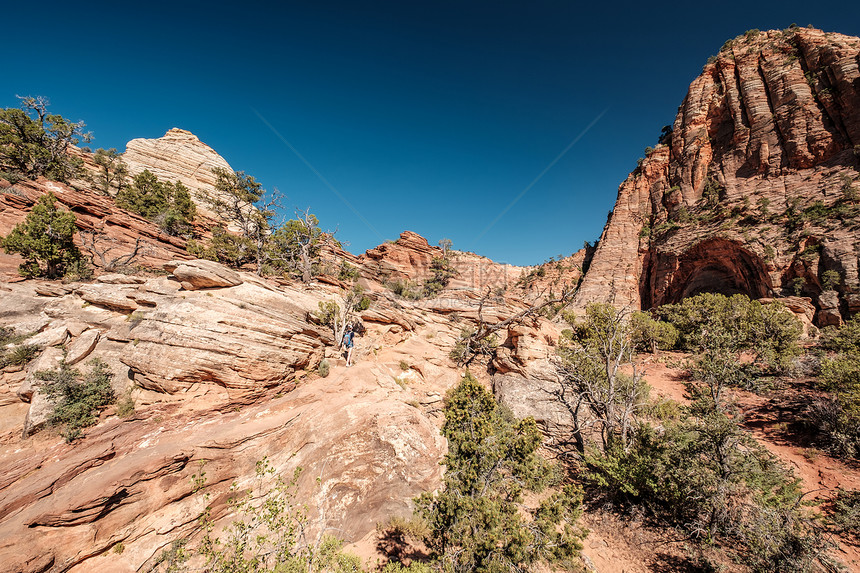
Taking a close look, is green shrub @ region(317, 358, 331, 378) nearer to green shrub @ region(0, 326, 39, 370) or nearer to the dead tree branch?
green shrub @ region(0, 326, 39, 370)

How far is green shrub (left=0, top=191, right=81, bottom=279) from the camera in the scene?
45.3 ft

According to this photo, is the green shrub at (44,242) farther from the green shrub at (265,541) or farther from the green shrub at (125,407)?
the green shrub at (265,541)

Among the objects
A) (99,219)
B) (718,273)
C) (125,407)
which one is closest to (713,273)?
(718,273)

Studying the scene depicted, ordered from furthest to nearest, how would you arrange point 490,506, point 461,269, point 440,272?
point 461,269, point 440,272, point 490,506

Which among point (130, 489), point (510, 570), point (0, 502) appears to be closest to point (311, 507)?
point (130, 489)

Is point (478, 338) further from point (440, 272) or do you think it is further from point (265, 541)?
point (440, 272)

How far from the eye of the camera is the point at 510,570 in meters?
5.54

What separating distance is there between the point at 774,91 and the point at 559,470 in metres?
55.4

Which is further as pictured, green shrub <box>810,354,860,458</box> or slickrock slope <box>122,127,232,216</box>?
slickrock slope <box>122,127,232,216</box>

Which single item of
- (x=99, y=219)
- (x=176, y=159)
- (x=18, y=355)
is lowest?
(x=18, y=355)

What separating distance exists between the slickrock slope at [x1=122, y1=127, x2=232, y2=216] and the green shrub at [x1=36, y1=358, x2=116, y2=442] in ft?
118

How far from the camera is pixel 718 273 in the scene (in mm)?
36750

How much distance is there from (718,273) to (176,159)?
79.6 m

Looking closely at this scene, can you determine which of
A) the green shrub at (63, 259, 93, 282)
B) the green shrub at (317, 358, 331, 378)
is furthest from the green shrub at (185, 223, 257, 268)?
the green shrub at (317, 358, 331, 378)
